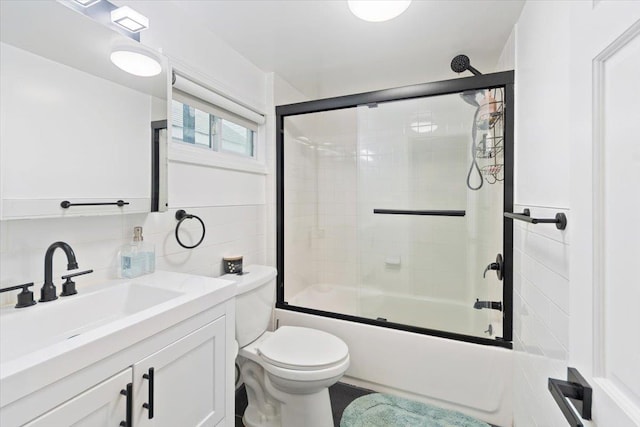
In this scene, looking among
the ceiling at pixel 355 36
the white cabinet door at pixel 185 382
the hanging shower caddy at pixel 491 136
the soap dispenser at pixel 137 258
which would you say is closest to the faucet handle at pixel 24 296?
the soap dispenser at pixel 137 258

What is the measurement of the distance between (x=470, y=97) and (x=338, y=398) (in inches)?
80.0

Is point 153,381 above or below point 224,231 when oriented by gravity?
below

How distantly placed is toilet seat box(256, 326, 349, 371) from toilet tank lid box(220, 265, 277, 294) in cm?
32

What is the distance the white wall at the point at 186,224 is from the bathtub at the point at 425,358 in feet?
2.47

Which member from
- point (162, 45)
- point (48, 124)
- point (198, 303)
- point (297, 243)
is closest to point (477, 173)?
point (297, 243)

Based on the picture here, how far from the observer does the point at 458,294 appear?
6.83ft

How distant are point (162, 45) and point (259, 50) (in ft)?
2.22

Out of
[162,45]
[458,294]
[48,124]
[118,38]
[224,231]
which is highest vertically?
[162,45]

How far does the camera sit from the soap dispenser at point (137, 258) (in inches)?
48.0

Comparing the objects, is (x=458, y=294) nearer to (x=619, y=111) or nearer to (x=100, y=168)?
(x=619, y=111)

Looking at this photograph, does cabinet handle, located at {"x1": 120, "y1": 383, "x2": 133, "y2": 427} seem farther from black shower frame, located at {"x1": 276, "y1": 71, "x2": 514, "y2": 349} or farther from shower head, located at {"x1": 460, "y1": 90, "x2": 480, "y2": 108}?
shower head, located at {"x1": 460, "y1": 90, "x2": 480, "y2": 108}

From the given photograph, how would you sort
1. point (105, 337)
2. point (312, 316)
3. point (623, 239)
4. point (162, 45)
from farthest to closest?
point (312, 316) < point (162, 45) < point (105, 337) < point (623, 239)

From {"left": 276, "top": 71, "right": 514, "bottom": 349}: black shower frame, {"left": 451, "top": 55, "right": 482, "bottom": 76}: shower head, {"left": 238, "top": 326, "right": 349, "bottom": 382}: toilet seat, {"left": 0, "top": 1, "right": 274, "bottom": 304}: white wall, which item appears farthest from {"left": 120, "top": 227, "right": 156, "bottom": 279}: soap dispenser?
{"left": 451, "top": 55, "right": 482, "bottom": 76}: shower head

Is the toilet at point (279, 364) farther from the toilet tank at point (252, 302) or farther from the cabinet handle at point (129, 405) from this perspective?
the cabinet handle at point (129, 405)
